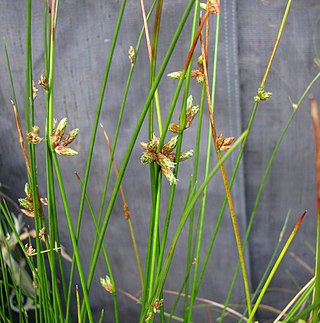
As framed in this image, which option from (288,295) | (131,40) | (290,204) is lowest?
(288,295)

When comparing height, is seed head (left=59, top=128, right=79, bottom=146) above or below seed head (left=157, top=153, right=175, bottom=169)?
above

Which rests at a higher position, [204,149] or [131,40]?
[131,40]

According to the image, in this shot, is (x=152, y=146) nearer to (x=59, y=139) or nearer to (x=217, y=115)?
(x=59, y=139)

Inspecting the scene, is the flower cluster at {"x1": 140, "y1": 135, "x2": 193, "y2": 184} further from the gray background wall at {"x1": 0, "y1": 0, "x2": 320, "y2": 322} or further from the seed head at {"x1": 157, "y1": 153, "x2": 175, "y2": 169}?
the gray background wall at {"x1": 0, "y1": 0, "x2": 320, "y2": 322}

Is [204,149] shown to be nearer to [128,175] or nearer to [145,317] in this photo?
[128,175]

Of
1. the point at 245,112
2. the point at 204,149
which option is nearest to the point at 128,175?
the point at 204,149

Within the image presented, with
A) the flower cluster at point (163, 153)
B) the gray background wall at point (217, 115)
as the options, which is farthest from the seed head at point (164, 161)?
the gray background wall at point (217, 115)

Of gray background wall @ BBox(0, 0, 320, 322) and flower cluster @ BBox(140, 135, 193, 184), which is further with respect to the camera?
gray background wall @ BBox(0, 0, 320, 322)

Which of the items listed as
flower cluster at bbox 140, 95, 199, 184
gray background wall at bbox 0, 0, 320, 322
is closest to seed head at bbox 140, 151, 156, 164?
flower cluster at bbox 140, 95, 199, 184

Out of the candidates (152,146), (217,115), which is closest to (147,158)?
(152,146)
